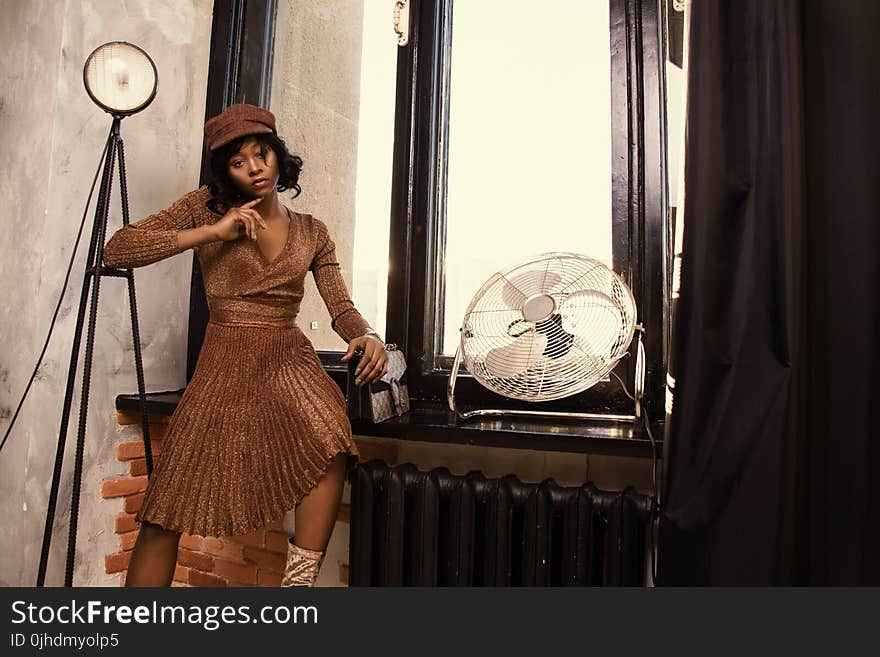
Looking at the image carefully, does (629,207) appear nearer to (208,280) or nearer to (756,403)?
(756,403)

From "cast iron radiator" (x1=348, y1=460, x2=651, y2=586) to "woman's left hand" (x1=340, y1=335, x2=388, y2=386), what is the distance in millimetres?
314

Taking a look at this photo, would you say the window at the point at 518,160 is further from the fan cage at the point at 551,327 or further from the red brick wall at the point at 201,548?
the red brick wall at the point at 201,548

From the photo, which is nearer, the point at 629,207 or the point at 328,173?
the point at 629,207

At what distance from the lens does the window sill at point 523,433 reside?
142cm

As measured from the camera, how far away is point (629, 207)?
1763 millimetres

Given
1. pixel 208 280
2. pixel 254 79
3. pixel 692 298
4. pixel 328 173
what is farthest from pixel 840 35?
pixel 254 79

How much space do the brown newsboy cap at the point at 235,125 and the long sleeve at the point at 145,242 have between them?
0.22 m

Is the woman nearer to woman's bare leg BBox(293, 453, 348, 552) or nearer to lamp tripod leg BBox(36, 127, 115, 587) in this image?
woman's bare leg BBox(293, 453, 348, 552)

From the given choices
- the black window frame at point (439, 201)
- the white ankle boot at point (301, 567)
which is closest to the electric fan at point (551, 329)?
the black window frame at point (439, 201)

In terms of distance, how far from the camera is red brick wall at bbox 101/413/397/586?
2.00 meters

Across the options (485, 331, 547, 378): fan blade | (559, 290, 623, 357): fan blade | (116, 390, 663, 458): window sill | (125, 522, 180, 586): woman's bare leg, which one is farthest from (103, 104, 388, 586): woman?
(559, 290, 623, 357): fan blade

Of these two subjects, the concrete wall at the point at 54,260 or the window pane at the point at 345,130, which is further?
the window pane at the point at 345,130

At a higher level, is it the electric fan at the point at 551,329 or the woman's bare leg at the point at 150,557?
the electric fan at the point at 551,329

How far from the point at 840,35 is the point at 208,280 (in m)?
1.45
